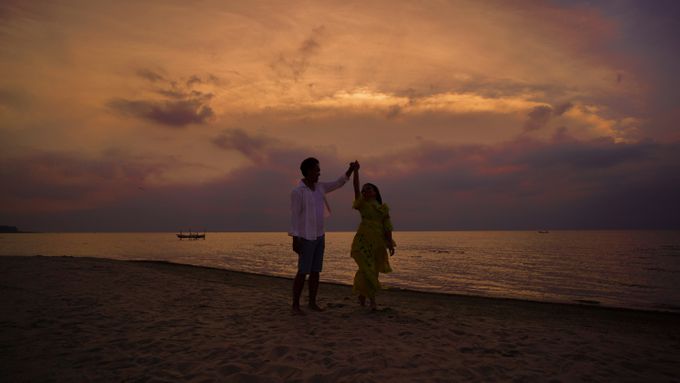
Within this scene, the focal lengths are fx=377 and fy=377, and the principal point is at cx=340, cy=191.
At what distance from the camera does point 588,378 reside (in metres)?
3.89

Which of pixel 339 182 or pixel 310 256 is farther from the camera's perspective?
pixel 339 182

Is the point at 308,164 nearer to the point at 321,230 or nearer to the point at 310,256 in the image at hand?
the point at 321,230

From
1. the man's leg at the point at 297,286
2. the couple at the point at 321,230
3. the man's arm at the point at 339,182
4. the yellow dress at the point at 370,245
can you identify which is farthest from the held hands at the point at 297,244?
the yellow dress at the point at 370,245

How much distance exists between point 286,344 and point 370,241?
2945 millimetres

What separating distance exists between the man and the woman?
0.81 m

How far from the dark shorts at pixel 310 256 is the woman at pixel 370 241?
0.94 meters

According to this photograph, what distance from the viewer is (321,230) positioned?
21.2 ft

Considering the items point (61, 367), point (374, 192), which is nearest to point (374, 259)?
point (374, 192)

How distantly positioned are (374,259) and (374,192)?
128cm

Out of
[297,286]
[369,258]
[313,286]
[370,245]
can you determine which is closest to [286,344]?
[297,286]

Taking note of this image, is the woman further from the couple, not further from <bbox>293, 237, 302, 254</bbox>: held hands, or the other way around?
<bbox>293, 237, 302, 254</bbox>: held hands

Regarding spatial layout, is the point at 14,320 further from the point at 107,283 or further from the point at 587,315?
the point at 587,315

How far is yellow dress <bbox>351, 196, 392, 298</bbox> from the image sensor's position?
23.2 ft

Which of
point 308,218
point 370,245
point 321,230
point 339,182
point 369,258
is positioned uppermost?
point 339,182
